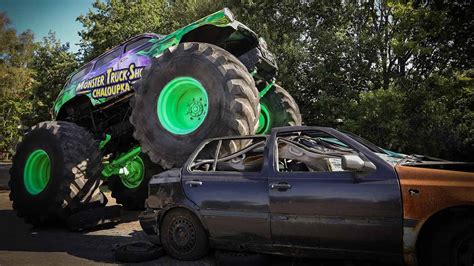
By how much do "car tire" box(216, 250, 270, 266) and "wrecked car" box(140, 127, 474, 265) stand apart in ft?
0.26

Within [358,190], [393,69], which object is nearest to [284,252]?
[358,190]

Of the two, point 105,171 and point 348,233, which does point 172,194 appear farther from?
point 105,171

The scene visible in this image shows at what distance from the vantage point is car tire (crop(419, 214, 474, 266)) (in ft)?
11.1

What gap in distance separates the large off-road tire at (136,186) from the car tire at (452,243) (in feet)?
21.3

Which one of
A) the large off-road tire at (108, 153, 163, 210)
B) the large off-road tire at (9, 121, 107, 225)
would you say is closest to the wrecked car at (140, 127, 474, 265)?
the large off-road tire at (9, 121, 107, 225)

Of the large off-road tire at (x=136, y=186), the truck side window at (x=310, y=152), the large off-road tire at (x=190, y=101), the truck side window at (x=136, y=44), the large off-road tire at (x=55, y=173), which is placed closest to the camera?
the truck side window at (x=310, y=152)

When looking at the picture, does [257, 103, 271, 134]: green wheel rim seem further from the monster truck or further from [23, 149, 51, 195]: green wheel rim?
[23, 149, 51, 195]: green wheel rim

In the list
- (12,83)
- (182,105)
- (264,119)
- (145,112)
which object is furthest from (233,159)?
(12,83)

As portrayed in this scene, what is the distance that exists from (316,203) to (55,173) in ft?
15.9

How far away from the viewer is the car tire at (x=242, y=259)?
4.19 metres

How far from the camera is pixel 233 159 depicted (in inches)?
194

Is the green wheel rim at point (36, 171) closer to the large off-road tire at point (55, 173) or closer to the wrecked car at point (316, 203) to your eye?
the large off-road tire at point (55, 173)

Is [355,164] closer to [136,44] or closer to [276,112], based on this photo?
[276,112]

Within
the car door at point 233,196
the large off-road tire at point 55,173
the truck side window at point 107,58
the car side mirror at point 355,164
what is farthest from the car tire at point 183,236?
the truck side window at point 107,58
